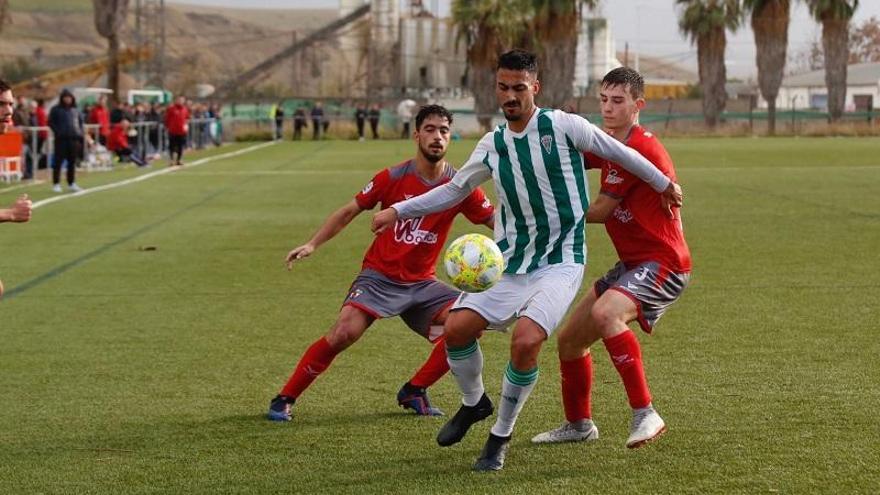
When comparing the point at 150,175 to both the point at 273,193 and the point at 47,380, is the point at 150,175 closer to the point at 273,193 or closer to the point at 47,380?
the point at 273,193

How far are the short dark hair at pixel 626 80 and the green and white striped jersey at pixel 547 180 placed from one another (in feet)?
1.26

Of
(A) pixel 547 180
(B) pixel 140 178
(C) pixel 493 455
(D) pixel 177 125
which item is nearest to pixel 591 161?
(A) pixel 547 180

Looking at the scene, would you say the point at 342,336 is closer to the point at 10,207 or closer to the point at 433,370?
→ the point at 433,370

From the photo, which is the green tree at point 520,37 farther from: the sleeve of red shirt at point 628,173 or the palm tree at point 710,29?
the sleeve of red shirt at point 628,173

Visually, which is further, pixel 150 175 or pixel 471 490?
pixel 150 175

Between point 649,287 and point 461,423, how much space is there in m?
1.13

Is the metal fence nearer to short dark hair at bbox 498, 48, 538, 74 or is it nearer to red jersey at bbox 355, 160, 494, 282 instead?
red jersey at bbox 355, 160, 494, 282

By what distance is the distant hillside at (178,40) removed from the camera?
11850cm

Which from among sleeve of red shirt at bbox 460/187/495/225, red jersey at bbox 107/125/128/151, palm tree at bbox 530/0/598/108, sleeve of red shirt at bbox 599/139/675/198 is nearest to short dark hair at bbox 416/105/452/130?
sleeve of red shirt at bbox 460/187/495/225

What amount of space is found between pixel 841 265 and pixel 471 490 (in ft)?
30.0

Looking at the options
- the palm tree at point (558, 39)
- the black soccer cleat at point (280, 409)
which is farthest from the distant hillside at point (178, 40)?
the black soccer cleat at point (280, 409)

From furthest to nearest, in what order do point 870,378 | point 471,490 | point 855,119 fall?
point 855,119 < point 870,378 < point 471,490

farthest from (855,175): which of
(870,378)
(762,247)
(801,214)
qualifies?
(870,378)

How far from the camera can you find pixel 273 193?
2705 centimetres
